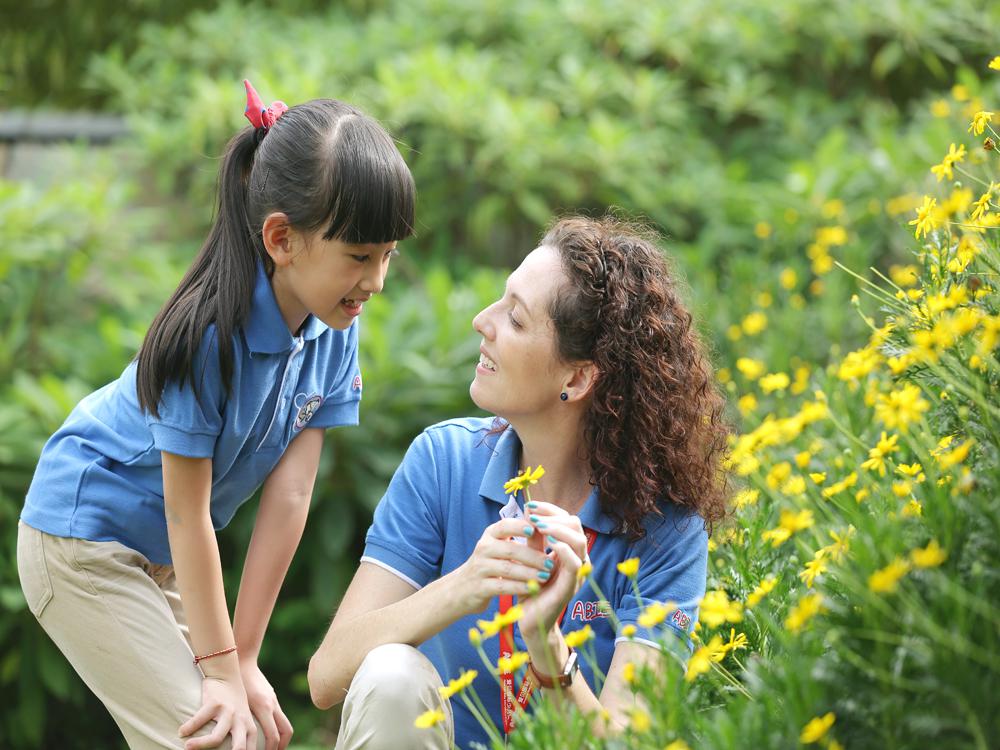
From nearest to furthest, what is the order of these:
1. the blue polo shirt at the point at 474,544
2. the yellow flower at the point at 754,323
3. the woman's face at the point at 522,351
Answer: the blue polo shirt at the point at 474,544 < the woman's face at the point at 522,351 < the yellow flower at the point at 754,323

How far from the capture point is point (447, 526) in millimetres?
2371

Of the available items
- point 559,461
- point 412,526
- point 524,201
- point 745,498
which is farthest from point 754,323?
point 412,526

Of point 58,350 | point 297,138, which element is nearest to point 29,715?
point 58,350

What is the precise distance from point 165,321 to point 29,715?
2.25 m

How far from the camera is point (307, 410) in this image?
2.58 m

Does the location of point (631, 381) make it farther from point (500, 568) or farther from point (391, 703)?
point (391, 703)

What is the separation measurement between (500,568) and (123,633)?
0.94 metres

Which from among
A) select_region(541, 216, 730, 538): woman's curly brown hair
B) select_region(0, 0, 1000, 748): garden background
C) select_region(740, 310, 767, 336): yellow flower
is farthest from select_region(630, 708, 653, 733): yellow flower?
select_region(740, 310, 767, 336): yellow flower

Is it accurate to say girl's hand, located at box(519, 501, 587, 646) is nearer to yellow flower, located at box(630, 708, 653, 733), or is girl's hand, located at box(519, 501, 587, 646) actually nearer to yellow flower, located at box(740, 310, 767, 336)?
yellow flower, located at box(630, 708, 653, 733)

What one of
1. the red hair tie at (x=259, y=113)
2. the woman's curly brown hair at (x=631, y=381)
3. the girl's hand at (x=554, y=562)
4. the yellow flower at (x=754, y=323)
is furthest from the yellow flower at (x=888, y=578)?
the yellow flower at (x=754, y=323)

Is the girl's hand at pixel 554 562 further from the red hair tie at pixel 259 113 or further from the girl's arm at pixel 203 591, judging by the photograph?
the red hair tie at pixel 259 113

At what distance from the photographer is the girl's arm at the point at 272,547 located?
8.48ft

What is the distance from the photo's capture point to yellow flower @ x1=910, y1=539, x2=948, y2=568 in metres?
1.36

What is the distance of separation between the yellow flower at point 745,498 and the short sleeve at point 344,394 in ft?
2.90
